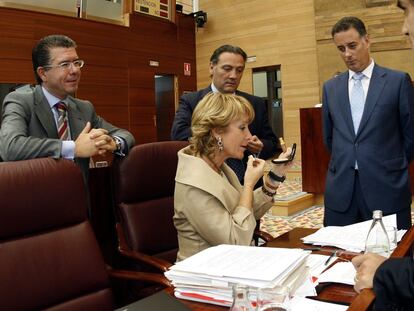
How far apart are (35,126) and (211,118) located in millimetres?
857

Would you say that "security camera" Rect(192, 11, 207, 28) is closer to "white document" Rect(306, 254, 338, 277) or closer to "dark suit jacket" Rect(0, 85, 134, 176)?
"dark suit jacket" Rect(0, 85, 134, 176)

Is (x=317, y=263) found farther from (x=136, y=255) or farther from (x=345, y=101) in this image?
(x=345, y=101)

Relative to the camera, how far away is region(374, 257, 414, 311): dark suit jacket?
93 cm

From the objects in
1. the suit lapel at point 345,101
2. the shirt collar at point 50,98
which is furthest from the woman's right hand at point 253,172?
the shirt collar at point 50,98

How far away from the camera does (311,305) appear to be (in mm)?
1084

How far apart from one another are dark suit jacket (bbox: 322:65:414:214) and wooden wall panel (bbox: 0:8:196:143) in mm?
5174

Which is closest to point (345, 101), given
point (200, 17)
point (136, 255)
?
point (136, 255)

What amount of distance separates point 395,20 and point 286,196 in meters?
3.36

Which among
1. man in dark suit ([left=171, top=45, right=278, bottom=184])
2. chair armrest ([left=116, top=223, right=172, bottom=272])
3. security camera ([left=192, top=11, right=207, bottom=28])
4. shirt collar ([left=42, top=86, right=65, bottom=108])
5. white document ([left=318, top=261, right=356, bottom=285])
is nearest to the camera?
white document ([left=318, top=261, right=356, bottom=285])

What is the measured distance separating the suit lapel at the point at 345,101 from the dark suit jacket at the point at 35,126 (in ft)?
3.87

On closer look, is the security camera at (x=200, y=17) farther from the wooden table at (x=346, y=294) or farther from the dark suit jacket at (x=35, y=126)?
the wooden table at (x=346, y=294)

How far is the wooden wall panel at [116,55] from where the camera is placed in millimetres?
6086

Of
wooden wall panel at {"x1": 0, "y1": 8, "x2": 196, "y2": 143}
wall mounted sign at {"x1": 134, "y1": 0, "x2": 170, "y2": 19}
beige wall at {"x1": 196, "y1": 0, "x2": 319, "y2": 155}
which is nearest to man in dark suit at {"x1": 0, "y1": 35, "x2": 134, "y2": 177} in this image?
wooden wall panel at {"x1": 0, "y1": 8, "x2": 196, "y2": 143}

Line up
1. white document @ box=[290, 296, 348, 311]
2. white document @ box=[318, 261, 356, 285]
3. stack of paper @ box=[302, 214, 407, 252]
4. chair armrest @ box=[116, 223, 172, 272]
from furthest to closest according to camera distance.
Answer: chair armrest @ box=[116, 223, 172, 272] → stack of paper @ box=[302, 214, 407, 252] → white document @ box=[318, 261, 356, 285] → white document @ box=[290, 296, 348, 311]
